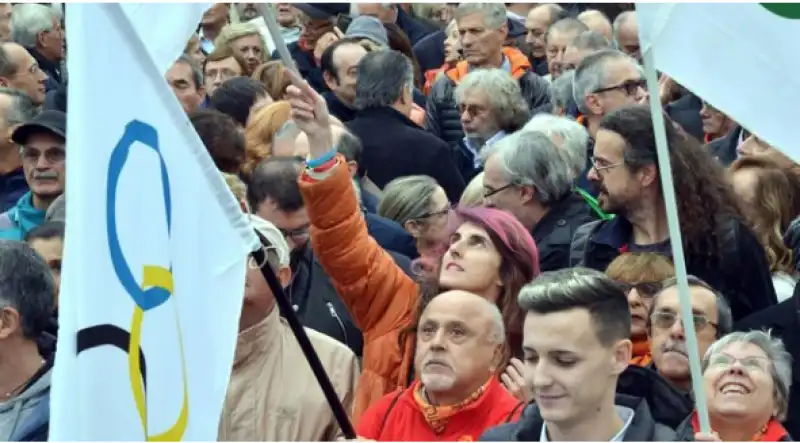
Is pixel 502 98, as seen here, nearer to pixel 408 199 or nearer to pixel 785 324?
pixel 408 199

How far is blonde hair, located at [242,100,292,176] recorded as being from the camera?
859 cm

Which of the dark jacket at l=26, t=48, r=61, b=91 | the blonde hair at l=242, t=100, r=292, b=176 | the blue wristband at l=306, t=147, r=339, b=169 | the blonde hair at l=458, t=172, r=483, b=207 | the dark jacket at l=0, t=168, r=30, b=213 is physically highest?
the blue wristband at l=306, t=147, r=339, b=169

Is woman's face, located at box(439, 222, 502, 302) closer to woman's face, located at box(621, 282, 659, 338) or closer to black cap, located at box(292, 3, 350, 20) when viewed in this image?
woman's face, located at box(621, 282, 659, 338)

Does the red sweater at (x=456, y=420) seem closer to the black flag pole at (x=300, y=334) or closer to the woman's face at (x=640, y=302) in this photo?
the black flag pole at (x=300, y=334)

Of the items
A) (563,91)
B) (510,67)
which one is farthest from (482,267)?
(510,67)

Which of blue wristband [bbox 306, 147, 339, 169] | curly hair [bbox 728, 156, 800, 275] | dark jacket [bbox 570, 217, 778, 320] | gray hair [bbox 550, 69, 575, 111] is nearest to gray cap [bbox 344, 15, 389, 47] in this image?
gray hair [bbox 550, 69, 575, 111]

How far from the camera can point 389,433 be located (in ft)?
18.6

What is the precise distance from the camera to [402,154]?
9320 mm

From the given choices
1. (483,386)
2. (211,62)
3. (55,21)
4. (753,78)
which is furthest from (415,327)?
(55,21)

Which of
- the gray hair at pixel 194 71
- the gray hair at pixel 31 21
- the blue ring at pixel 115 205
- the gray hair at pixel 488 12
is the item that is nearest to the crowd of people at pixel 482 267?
the blue ring at pixel 115 205

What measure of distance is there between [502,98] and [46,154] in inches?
81.6

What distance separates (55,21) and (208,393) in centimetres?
839

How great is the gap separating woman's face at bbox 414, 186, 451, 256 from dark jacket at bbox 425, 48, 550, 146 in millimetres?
2640

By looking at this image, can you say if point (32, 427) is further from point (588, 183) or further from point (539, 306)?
point (588, 183)
